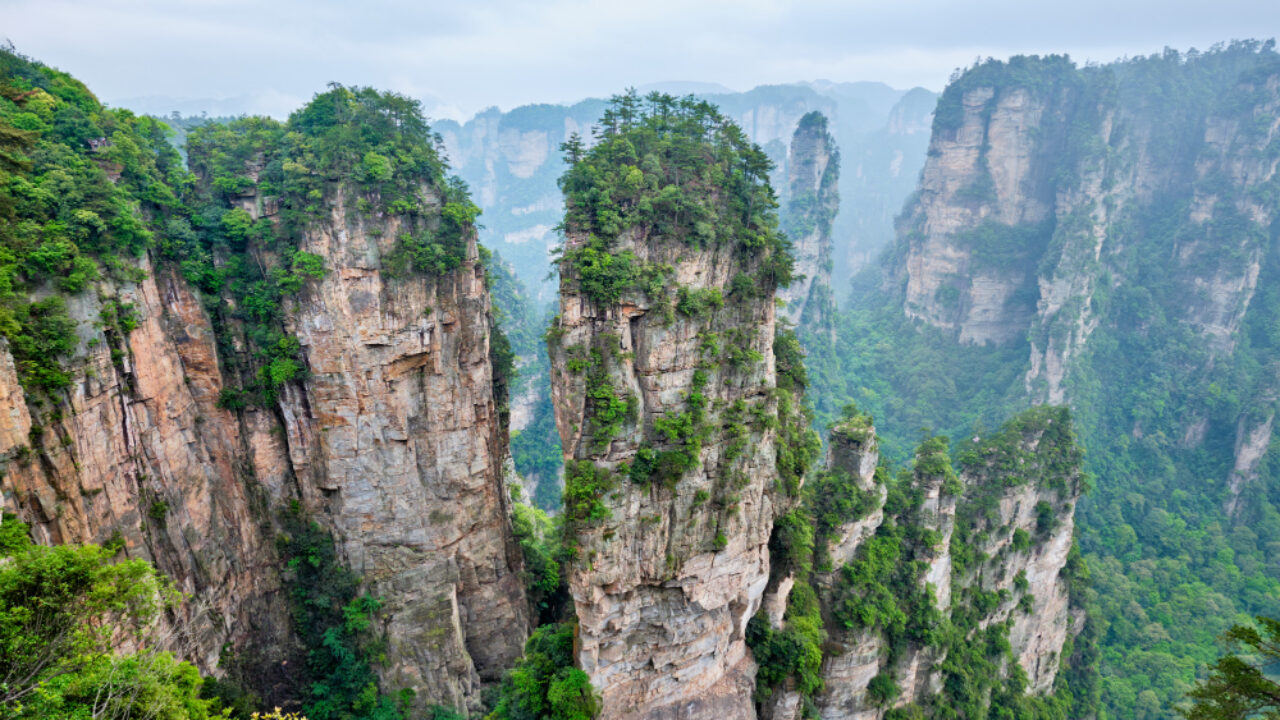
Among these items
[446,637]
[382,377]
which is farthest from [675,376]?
[446,637]

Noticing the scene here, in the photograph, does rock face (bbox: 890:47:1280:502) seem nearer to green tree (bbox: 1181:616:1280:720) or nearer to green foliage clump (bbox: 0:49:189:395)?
green tree (bbox: 1181:616:1280:720)

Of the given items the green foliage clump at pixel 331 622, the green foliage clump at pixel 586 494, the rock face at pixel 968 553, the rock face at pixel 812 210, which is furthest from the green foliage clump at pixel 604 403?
the rock face at pixel 812 210

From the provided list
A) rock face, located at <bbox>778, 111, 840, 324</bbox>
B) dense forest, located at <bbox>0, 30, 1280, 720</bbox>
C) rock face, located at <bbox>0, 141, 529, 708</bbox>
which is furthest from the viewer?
rock face, located at <bbox>778, 111, 840, 324</bbox>

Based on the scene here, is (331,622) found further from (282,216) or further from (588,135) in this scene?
(588,135)

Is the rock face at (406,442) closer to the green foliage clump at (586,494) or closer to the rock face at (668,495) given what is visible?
the rock face at (668,495)

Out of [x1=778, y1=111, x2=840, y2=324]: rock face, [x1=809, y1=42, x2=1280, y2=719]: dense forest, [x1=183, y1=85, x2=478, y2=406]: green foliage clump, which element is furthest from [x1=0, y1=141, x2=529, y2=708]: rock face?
[x1=778, y1=111, x2=840, y2=324]: rock face

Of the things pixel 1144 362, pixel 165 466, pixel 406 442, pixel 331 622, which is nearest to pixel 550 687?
pixel 331 622
